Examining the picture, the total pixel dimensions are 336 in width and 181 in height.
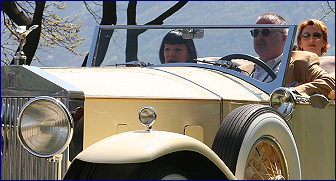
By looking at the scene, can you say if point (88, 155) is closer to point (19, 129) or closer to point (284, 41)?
point (19, 129)

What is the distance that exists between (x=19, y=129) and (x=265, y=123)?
155 cm

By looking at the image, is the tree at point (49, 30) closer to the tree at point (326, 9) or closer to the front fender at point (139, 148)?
the tree at point (326, 9)

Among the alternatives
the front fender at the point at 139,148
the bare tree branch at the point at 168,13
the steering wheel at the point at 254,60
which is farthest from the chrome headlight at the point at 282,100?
the bare tree branch at the point at 168,13

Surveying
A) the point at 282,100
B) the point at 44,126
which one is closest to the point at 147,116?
the point at 44,126

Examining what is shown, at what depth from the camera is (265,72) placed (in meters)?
5.20

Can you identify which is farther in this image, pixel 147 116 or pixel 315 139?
pixel 315 139

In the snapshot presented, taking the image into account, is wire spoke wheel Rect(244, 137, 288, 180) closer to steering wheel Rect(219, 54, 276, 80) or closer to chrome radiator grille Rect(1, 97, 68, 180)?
steering wheel Rect(219, 54, 276, 80)

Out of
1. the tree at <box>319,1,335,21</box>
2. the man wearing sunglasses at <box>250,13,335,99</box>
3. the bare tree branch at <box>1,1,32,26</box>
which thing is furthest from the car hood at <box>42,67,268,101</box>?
the tree at <box>319,1,335,21</box>

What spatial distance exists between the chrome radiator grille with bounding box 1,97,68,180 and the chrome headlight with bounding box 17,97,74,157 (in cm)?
22

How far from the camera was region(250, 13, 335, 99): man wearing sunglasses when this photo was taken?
5.24 metres

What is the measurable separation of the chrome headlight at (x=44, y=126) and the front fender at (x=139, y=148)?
204 millimetres

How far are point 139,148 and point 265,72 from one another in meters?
2.04

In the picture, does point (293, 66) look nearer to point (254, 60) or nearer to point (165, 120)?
point (254, 60)

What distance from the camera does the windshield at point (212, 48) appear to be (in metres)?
5.25
